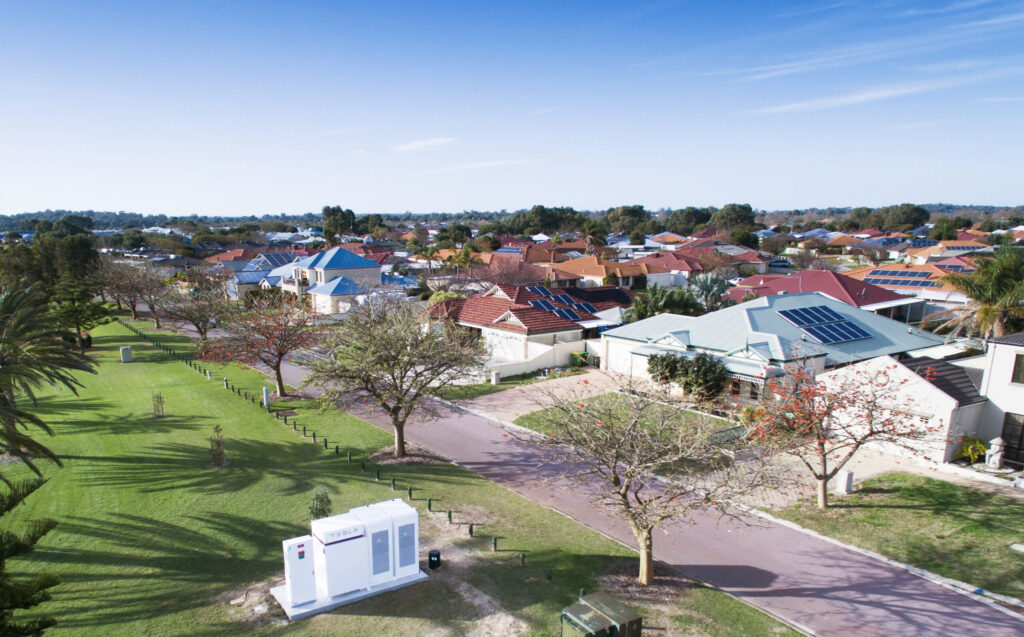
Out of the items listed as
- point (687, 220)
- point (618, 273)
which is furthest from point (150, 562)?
point (687, 220)

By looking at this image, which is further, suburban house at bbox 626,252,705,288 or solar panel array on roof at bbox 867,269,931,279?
suburban house at bbox 626,252,705,288

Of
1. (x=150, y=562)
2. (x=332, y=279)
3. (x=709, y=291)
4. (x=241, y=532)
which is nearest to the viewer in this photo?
(x=150, y=562)

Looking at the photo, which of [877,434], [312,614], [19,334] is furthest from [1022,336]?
[19,334]

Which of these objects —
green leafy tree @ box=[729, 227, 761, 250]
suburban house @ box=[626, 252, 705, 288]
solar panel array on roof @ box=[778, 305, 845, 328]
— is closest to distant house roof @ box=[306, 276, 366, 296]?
solar panel array on roof @ box=[778, 305, 845, 328]

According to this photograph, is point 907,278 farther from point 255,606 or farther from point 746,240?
point 255,606

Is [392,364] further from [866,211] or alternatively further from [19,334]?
[866,211]

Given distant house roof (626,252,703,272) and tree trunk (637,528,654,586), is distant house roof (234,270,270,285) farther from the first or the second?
tree trunk (637,528,654,586)
